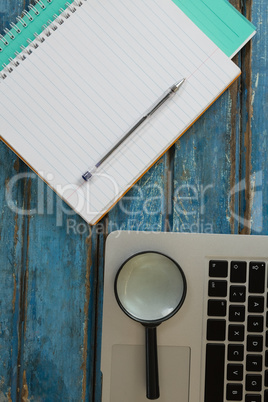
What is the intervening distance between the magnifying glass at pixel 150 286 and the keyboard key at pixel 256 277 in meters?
0.10

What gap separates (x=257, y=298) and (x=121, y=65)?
0.39 m

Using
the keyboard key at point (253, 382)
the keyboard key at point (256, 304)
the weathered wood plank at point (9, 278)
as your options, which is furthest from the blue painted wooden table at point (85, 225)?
the keyboard key at point (253, 382)

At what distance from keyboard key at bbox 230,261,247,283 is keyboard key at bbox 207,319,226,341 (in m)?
0.06

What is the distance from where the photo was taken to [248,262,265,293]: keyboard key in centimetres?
64

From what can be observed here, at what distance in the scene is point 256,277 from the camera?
0.64 metres

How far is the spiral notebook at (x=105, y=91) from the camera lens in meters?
0.66

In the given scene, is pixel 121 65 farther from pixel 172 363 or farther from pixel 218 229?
pixel 172 363

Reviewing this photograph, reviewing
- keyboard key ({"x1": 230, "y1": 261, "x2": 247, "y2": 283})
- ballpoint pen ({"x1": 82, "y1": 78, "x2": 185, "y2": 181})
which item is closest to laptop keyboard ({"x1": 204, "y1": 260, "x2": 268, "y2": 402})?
keyboard key ({"x1": 230, "y1": 261, "x2": 247, "y2": 283})

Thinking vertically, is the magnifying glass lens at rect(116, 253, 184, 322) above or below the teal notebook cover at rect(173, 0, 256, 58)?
below

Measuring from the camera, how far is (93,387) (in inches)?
26.5

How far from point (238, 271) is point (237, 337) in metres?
0.09

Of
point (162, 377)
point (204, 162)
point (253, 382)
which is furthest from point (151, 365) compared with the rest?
point (204, 162)

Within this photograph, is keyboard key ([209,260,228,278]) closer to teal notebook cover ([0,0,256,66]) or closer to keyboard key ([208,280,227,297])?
keyboard key ([208,280,227,297])

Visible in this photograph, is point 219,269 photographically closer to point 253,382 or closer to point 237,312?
point 237,312
